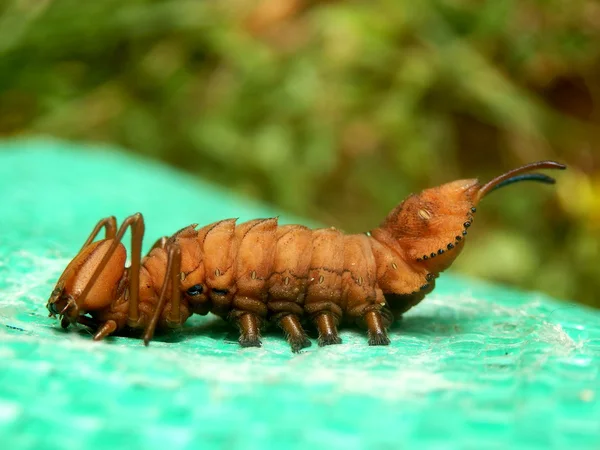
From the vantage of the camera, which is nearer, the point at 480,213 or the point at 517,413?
the point at 517,413

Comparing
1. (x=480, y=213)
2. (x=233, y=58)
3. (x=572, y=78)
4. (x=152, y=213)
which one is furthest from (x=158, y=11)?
(x=572, y=78)

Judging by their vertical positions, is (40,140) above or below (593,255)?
above

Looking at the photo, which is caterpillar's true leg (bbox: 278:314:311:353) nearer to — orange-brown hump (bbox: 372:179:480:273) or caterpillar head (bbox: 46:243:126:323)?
orange-brown hump (bbox: 372:179:480:273)

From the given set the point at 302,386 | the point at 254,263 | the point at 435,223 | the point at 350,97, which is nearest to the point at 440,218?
the point at 435,223

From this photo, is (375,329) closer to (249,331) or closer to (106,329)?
(249,331)

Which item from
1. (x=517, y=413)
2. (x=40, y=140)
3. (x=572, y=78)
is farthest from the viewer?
(x=572, y=78)

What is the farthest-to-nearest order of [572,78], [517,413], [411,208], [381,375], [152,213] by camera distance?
1. [572,78]
2. [152,213]
3. [411,208]
4. [381,375]
5. [517,413]

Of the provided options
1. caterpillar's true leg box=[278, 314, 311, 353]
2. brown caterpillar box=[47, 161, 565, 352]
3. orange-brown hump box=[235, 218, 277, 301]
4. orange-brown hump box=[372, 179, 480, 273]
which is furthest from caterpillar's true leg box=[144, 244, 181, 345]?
orange-brown hump box=[372, 179, 480, 273]

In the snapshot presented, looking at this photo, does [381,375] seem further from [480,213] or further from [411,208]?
[480,213]
